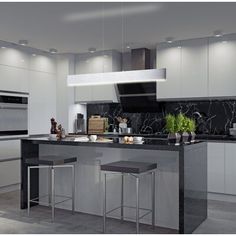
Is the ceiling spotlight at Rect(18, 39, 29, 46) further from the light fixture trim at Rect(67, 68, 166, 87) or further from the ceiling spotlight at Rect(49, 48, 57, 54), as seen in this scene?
the light fixture trim at Rect(67, 68, 166, 87)

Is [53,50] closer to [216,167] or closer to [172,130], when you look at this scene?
[172,130]

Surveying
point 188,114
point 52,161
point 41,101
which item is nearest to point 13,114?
point 41,101

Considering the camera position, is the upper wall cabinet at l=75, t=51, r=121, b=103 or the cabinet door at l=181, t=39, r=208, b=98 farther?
the upper wall cabinet at l=75, t=51, r=121, b=103

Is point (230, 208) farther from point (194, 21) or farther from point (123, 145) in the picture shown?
point (194, 21)

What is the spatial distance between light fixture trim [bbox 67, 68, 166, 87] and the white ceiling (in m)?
0.74

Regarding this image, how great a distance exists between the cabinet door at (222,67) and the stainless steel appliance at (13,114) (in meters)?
3.08

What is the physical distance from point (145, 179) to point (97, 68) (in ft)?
9.89

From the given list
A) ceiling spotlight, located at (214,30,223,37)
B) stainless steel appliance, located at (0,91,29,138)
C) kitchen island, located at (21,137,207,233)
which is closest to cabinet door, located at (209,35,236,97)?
ceiling spotlight, located at (214,30,223,37)

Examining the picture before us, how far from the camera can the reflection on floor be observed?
3277 millimetres

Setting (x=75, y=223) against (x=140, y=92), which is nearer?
(x=75, y=223)

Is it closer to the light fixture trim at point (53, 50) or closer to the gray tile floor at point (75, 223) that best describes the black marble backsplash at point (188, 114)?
the light fixture trim at point (53, 50)

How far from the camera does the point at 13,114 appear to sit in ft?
17.1

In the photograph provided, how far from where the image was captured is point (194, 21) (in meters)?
4.10

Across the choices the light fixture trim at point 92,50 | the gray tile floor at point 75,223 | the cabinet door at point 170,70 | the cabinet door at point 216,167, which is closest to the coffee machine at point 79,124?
the light fixture trim at point 92,50
